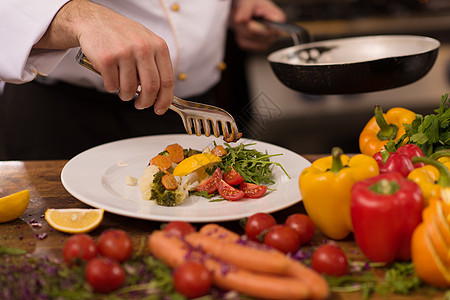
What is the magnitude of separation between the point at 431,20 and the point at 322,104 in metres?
1.01

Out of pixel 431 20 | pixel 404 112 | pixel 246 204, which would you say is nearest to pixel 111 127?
pixel 246 204

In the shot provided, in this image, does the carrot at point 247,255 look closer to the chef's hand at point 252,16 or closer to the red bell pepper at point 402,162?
the red bell pepper at point 402,162

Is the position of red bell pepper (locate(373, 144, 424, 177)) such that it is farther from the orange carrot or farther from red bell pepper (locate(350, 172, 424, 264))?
Answer: the orange carrot

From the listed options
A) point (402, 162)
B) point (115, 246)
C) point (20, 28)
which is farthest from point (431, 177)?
point (20, 28)

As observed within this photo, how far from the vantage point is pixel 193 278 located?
0.86m

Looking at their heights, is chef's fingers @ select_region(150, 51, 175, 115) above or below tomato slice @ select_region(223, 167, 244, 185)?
above

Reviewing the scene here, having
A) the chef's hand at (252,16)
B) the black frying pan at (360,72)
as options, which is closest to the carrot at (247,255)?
the black frying pan at (360,72)

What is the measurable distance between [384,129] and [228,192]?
0.54 metres

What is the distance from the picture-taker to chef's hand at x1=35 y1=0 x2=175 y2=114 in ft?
4.14

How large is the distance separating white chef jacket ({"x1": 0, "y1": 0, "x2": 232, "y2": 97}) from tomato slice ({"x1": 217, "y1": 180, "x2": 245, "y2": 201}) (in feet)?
2.15

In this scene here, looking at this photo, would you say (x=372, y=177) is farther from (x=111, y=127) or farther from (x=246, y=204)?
(x=111, y=127)

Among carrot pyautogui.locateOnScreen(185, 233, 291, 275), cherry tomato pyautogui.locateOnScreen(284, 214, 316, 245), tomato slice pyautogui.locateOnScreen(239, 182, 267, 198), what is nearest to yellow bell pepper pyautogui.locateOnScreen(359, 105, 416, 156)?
tomato slice pyautogui.locateOnScreen(239, 182, 267, 198)

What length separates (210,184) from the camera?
134 centimetres

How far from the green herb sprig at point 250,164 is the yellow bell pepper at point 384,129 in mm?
293
